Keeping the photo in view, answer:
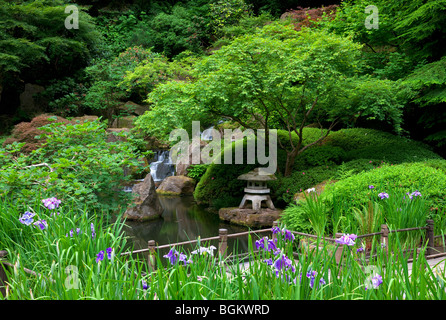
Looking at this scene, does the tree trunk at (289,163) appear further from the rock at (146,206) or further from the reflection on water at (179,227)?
the rock at (146,206)

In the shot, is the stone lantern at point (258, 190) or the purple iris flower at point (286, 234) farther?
the stone lantern at point (258, 190)

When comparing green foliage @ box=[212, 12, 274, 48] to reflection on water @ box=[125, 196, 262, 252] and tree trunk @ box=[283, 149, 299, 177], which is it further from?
reflection on water @ box=[125, 196, 262, 252]

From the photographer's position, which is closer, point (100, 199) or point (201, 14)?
point (100, 199)

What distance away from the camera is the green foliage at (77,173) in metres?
3.66

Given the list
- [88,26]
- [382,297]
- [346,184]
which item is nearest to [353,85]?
[346,184]

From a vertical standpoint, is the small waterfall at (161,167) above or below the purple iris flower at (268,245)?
above

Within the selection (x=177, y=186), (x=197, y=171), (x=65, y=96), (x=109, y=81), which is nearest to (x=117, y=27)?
(x=109, y=81)

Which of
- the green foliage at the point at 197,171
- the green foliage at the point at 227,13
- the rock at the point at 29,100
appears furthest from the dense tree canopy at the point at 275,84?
the rock at the point at 29,100

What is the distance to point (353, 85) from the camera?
904 cm

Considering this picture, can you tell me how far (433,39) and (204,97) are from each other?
5.88 m

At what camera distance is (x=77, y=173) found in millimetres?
4047

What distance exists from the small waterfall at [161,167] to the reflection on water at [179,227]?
11.8ft

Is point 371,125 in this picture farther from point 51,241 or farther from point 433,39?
point 51,241
